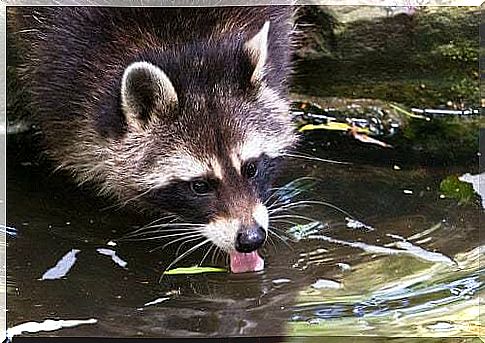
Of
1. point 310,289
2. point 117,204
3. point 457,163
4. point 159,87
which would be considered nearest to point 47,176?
point 117,204

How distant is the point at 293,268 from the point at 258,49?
71cm

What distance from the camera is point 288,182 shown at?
378 cm

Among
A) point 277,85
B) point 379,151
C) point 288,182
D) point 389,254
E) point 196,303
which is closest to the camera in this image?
point 196,303

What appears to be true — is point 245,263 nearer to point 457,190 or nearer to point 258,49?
point 258,49

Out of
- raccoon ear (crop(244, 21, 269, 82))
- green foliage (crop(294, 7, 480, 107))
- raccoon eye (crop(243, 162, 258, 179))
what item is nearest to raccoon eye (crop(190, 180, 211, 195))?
raccoon eye (crop(243, 162, 258, 179))

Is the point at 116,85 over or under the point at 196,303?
over

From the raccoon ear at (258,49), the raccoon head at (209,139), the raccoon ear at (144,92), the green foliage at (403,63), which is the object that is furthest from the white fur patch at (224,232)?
the green foliage at (403,63)

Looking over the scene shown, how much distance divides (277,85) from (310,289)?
0.80 meters

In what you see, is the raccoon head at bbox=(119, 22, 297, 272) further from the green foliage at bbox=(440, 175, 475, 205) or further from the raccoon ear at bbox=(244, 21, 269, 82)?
the green foliage at bbox=(440, 175, 475, 205)

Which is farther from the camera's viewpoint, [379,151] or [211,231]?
[379,151]

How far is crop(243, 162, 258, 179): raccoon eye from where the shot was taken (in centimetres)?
313

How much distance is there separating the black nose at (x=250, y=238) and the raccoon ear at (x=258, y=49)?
534mm

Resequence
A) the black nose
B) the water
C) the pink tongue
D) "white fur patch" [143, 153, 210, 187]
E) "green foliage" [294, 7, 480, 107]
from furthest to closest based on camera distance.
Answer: "green foliage" [294, 7, 480, 107], the pink tongue, "white fur patch" [143, 153, 210, 187], the black nose, the water

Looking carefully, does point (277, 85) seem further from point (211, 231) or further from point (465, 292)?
point (465, 292)
